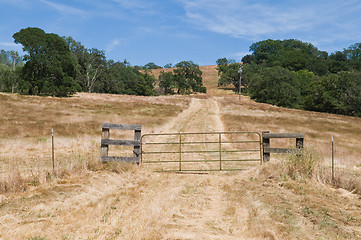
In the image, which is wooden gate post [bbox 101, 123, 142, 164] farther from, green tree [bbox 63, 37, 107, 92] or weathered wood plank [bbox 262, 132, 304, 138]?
green tree [bbox 63, 37, 107, 92]

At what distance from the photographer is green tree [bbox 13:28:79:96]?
207ft

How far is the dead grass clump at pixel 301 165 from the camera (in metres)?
11.2

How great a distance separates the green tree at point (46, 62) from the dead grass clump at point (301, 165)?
61766 mm

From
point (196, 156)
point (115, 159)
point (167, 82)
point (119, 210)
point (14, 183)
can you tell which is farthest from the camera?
point (167, 82)

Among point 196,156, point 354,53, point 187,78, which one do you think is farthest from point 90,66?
point 354,53

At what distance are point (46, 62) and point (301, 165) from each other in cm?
6355

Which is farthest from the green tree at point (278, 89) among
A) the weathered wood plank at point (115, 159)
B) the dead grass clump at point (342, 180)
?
the weathered wood plank at point (115, 159)

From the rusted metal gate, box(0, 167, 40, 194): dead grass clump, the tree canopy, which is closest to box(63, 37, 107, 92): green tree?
the tree canopy

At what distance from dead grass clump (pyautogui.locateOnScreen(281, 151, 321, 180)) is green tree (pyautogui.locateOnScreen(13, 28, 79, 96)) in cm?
6177

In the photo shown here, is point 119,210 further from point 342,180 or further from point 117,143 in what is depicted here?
point 342,180

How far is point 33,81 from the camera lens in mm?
64375

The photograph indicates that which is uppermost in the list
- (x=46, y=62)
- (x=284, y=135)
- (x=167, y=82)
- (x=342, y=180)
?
(x=167, y=82)

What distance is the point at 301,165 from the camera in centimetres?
1139

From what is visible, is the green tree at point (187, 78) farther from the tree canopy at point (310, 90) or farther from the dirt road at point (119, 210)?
the dirt road at point (119, 210)
